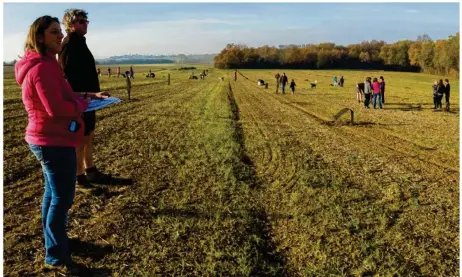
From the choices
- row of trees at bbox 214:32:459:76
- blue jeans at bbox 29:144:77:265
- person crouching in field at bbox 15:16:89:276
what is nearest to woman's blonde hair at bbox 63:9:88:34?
person crouching in field at bbox 15:16:89:276

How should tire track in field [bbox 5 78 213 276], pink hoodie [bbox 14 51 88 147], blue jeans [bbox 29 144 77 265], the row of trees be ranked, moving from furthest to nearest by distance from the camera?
the row of trees, tire track in field [bbox 5 78 213 276], blue jeans [bbox 29 144 77 265], pink hoodie [bbox 14 51 88 147]

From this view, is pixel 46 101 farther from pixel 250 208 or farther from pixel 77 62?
pixel 250 208

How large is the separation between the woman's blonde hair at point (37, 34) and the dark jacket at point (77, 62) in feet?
5.53

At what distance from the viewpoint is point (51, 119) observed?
3.24 m

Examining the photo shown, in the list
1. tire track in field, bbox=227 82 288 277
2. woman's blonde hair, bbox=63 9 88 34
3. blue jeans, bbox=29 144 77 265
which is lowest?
tire track in field, bbox=227 82 288 277

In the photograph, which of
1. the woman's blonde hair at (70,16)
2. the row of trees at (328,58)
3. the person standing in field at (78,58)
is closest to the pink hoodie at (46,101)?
the person standing in field at (78,58)

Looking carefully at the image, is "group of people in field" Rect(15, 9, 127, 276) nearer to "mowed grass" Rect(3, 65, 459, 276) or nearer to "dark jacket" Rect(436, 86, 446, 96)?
"mowed grass" Rect(3, 65, 459, 276)

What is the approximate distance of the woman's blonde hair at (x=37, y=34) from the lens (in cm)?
309

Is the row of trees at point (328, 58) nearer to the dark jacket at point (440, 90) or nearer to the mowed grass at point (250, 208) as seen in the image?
the dark jacket at point (440, 90)

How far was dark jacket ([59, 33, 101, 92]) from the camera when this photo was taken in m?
4.77

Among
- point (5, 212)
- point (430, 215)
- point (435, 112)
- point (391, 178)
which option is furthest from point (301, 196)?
point (435, 112)

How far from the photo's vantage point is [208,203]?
557 cm

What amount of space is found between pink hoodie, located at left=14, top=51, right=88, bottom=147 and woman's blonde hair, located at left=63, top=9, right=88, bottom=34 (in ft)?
Answer: 5.80

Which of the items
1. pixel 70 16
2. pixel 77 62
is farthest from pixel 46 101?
pixel 70 16
